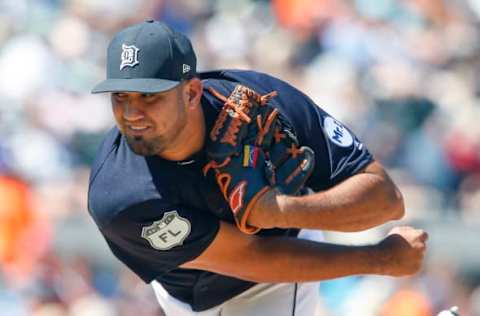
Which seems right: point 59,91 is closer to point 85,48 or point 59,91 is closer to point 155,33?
point 85,48

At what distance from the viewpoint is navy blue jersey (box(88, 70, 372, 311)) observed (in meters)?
3.71

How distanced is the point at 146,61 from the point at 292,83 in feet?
14.7

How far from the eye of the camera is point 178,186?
12.2 ft

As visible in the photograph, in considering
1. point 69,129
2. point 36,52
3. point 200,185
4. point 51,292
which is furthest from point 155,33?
point 36,52

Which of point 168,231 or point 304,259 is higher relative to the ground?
point 168,231

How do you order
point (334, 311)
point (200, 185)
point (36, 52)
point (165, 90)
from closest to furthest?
point (165, 90)
point (200, 185)
point (334, 311)
point (36, 52)

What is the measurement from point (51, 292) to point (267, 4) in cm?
305

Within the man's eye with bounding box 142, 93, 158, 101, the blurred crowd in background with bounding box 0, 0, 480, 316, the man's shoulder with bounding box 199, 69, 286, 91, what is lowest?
the blurred crowd in background with bounding box 0, 0, 480, 316

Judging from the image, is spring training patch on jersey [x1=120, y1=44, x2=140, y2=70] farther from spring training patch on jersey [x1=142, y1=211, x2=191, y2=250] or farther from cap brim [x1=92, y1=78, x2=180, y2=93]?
spring training patch on jersey [x1=142, y1=211, x2=191, y2=250]

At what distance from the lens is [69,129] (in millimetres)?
8062

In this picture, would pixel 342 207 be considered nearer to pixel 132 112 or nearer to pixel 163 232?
pixel 163 232

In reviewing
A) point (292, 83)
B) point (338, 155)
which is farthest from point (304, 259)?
point (292, 83)

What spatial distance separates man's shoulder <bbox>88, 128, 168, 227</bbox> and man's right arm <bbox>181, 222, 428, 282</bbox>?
0.32 metres

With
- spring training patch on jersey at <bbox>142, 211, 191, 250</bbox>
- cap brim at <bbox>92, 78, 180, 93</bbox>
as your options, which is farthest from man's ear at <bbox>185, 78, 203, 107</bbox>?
spring training patch on jersey at <bbox>142, 211, 191, 250</bbox>
